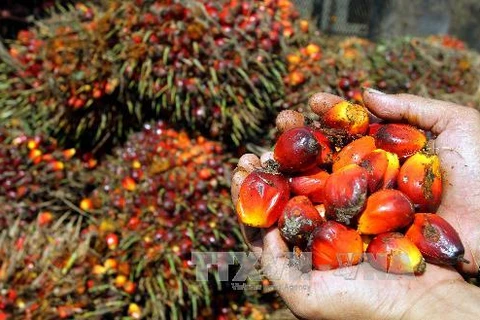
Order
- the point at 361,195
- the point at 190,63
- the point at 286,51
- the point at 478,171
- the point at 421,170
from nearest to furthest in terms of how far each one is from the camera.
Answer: the point at 361,195
the point at 421,170
the point at 478,171
the point at 190,63
the point at 286,51

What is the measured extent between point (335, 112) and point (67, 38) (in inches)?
68.2

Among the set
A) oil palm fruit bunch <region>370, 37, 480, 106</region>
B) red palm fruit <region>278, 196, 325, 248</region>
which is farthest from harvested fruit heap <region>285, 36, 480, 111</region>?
red palm fruit <region>278, 196, 325, 248</region>

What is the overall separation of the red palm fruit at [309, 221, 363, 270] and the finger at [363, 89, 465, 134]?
1.68 ft

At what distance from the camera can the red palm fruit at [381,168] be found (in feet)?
4.99

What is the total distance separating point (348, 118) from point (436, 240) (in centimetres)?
47

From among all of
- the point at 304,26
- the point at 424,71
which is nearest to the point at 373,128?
the point at 304,26

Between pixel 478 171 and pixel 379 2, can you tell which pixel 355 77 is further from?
pixel 379 2

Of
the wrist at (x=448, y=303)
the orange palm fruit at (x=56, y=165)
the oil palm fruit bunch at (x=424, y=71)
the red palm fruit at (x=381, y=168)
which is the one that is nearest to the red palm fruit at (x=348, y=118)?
the red palm fruit at (x=381, y=168)

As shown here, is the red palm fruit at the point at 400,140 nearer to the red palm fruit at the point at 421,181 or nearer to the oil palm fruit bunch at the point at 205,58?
the red palm fruit at the point at 421,181

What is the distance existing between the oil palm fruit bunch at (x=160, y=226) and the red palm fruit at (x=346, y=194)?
1.21 metres

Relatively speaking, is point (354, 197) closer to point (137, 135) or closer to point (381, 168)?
point (381, 168)

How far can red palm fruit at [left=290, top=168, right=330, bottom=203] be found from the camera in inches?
61.9

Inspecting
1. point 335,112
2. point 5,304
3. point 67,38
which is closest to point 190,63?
point 67,38

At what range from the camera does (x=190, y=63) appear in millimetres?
2707
